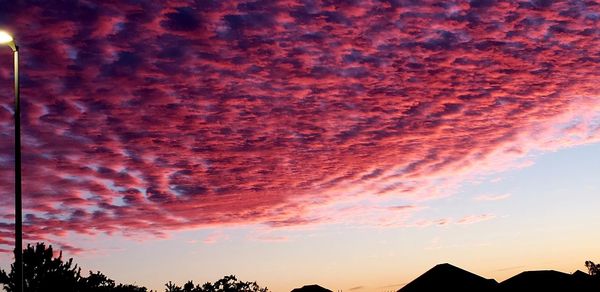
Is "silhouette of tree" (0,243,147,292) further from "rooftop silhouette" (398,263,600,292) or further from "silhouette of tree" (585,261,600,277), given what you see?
"silhouette of tree" (585,261,600,277)

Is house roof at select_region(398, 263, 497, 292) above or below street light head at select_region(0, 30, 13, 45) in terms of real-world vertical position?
below

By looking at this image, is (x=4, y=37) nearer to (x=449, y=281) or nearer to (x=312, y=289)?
(x=449, y=281)

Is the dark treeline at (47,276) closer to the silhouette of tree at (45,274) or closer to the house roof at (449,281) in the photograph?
the silhouette of tree at (45,274)

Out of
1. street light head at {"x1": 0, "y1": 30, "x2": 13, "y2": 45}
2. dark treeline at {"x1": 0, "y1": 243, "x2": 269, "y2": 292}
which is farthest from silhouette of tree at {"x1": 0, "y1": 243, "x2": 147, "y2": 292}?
street light head at {"x1": 0, "y1": 30, "x2": 13, "y2": 45}

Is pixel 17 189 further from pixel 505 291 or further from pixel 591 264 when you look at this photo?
pixel 591 264

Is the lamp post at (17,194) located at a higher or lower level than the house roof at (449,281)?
higher

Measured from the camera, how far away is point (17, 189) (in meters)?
14.5

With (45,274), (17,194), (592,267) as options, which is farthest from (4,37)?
(592,267)

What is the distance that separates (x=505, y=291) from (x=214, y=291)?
79.4 meters

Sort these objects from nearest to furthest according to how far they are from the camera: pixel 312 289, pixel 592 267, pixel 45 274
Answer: pixel 312 289 < pixel 45 274 < pixel 592 267

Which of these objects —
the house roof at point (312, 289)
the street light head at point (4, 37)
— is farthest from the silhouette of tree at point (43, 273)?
the street light head at point (4, 37)

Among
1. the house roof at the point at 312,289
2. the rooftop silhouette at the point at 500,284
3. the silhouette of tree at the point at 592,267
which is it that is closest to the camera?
the rooftop silhouette at the point at 500,284

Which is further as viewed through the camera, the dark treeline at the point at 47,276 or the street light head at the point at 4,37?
the dark treeline at the point at 47,276

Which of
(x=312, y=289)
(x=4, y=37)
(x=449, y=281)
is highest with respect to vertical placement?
(x=4, y=37)
